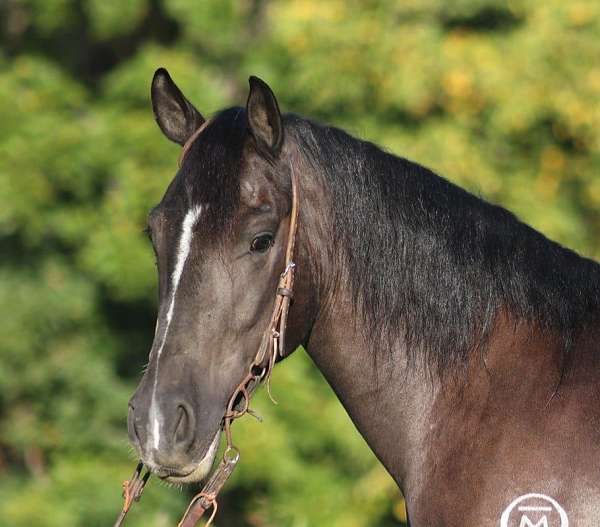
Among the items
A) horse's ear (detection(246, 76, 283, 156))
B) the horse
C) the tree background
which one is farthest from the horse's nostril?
the tree background

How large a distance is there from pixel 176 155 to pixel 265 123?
19.0 feet

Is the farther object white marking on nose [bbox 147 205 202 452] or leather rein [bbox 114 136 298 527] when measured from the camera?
leather rein [bbox 114 136 298 527]

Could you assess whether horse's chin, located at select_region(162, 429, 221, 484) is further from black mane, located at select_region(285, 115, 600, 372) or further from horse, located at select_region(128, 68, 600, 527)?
black mane, located at select_region(285, 115, 600, 372)

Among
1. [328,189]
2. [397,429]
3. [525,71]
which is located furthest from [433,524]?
[525,71]

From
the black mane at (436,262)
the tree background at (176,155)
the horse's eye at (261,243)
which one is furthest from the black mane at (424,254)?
the tree background at (176,155)

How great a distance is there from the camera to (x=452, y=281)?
329 centimetres

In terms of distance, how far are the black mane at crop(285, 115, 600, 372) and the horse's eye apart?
25cm

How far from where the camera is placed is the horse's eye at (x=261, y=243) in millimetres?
3199

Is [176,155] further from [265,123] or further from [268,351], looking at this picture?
[268,351]

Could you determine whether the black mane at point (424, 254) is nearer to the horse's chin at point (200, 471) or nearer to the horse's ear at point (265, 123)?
the horse's ear at point (265, 123)

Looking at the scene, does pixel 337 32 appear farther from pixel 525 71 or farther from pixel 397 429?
pixel 397 429

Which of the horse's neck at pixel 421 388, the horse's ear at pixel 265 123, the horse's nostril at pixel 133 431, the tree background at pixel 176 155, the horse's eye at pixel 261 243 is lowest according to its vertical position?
the horse's nostril at pixel 133 431

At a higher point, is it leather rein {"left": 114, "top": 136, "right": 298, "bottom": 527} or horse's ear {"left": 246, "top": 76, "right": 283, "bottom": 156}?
horse's ear {"left": 246, "top": 76, "right": 283, "bottom": 156}

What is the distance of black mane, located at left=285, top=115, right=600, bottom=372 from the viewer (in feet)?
10.7
